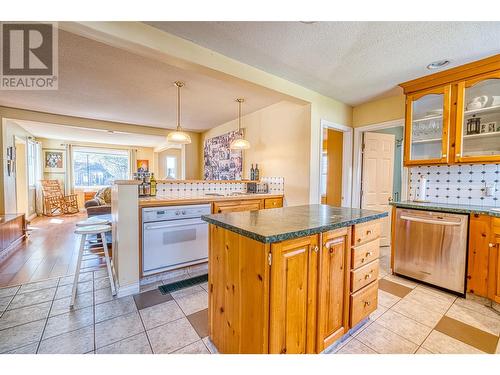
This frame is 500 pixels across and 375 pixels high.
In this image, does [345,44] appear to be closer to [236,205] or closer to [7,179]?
[236,205]

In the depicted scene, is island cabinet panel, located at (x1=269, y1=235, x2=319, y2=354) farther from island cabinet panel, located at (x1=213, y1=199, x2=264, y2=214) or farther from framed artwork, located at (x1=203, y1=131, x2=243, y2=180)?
framed artwork, located at (x1=203, y1=131, x2=243, y2=180)

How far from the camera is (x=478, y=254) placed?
2.08 m

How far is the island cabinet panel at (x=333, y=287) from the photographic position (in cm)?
132

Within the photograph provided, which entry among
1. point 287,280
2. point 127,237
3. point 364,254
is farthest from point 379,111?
point 127,237

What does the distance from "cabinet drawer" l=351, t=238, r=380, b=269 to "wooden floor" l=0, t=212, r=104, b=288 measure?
3.17 meters

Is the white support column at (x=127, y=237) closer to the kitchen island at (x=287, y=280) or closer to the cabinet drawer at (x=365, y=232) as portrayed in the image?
the kitchen island at (x=287, y=280)

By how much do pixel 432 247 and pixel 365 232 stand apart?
133 centimetres

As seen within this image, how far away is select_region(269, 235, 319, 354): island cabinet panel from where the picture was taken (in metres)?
1.08

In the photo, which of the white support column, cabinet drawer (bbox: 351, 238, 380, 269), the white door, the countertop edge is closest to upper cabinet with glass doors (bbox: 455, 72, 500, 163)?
the white door

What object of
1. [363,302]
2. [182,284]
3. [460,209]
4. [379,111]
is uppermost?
[379,111]

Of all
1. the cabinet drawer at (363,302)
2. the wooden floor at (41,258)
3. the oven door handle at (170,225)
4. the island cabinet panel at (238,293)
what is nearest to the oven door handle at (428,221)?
the cabinet drawer at (363,302)

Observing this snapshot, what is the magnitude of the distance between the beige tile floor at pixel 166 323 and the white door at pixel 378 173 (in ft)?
5.05
